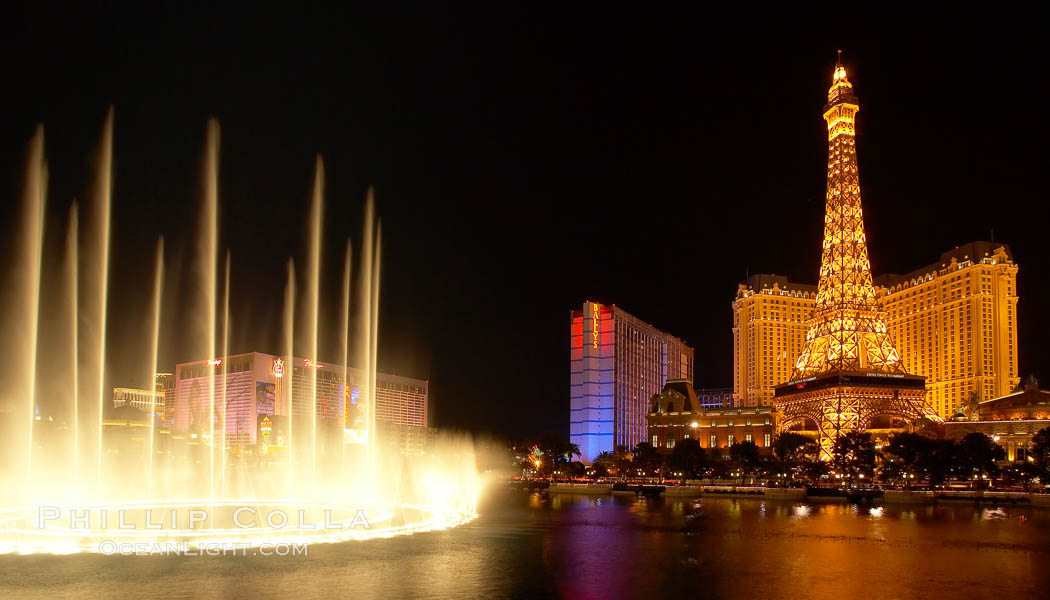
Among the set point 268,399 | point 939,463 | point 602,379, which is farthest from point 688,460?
point 268,399

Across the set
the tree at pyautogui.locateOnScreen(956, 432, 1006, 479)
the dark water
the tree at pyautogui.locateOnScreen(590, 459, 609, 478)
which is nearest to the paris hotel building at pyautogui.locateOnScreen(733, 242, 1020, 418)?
the tree at pyautogui.locateOnScreen(590, 459, 609, 478)

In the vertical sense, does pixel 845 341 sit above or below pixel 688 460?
above

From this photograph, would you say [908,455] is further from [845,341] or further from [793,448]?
[845,341]

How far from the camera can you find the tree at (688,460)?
3661 inches

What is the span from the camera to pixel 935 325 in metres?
133

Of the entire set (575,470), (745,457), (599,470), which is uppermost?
(745,457)

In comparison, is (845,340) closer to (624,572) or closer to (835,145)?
(835,145)

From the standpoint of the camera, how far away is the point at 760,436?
4788 inches

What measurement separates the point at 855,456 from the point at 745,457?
489 inches

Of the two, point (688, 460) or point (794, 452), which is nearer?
point (794, 452)

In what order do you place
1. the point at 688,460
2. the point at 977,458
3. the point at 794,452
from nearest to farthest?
the point at 977,458
the point at 794,452
the point at 688,460

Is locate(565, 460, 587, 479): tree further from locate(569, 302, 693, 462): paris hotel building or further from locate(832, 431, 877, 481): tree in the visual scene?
locate(569, 302, 693, 462): paris hotel building

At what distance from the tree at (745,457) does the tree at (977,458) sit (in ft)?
66.3

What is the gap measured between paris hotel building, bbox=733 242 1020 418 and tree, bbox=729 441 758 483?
141ft
